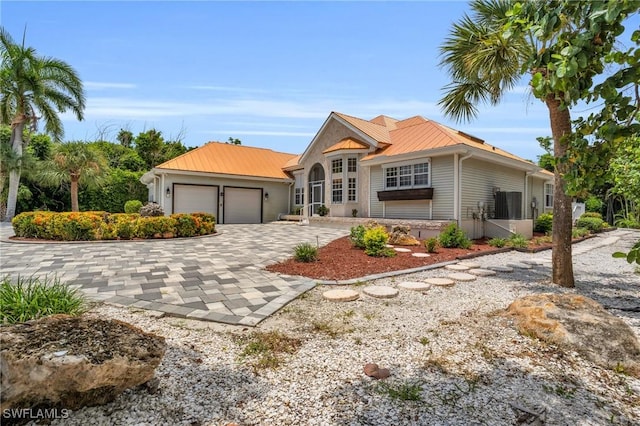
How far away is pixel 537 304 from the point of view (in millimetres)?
3787

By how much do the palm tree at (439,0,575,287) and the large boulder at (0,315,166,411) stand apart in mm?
6183

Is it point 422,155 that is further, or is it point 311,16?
point 422,155

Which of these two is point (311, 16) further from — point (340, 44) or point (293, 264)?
point (293, 264)

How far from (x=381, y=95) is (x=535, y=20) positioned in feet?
35.7

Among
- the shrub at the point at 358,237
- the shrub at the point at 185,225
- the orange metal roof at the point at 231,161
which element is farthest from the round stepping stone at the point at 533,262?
the orange metal roof at the point at 231,161

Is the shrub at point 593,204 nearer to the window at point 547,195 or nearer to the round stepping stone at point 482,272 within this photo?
the window at point 547,195

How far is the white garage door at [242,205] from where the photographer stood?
1967 cm

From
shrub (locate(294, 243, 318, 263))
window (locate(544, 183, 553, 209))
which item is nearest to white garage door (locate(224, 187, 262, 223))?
shrub (locate(294, 243, 318, 263))

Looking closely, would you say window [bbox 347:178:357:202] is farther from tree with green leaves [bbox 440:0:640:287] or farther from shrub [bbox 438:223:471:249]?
tree with green leaves [bbox 440:0:640:287]

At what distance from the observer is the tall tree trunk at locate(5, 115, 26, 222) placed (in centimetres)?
1800

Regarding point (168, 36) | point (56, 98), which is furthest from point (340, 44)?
point (56, 98)

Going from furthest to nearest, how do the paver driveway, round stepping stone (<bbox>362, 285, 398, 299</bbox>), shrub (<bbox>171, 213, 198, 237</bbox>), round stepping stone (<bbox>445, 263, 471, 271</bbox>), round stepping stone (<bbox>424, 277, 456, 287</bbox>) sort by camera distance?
shrub (<bbox>171, 213, 198, 237</bbox>), round stepping stone (<bbox>445, 263, 471, 271</bbox>), round stepping stone (<bbox>424, 277, 456, 287</bbox>), round stepping stone (<bbox>362, 285, 398, 299</bbox>), the paver driveway

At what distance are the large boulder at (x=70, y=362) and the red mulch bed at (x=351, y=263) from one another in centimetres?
403

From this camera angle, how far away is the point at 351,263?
7277mm
